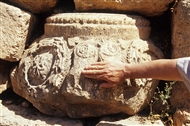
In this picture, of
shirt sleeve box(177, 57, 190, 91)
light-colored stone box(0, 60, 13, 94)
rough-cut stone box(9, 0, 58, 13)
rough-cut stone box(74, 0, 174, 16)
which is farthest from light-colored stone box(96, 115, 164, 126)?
rough-cut stone box(9, 0, 58, 13)

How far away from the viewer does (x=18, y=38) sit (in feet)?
8.68

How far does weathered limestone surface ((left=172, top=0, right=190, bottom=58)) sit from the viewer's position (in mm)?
2354

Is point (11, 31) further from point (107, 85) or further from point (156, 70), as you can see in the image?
point (156, 70)

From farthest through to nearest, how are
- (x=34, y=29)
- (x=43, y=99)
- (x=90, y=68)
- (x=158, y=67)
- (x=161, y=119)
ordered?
(x=34, y=29) < (x=161, y=119) < (x=43, y=99) < (x=90, y=68) < (x=158, y=67)

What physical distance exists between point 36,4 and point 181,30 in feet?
4.60

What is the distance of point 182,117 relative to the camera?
2.36 metres

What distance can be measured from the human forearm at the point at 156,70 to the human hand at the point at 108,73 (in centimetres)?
5

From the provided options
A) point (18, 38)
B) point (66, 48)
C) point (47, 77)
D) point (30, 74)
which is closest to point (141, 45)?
point (66, 48)

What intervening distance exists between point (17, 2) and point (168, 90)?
65.5 inches

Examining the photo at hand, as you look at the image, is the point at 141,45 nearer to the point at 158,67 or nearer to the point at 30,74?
the point at 158,67

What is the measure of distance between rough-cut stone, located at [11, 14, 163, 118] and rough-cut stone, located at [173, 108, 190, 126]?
0.28m

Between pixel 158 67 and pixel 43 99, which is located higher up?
pixel 158 67

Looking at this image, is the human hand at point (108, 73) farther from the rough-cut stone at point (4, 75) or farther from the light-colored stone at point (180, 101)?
the rough-cut stone at point (4, 75)

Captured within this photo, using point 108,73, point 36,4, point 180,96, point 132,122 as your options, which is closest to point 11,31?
point 36,4
